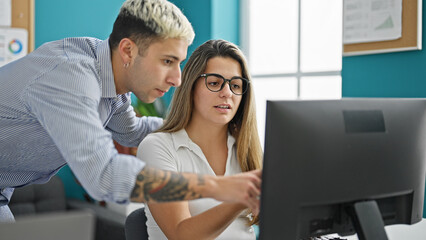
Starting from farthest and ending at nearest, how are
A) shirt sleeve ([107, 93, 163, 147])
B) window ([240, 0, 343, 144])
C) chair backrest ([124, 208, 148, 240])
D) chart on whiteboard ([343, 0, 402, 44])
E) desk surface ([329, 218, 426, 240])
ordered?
window ([240, 0, 343, 144]) < chart on whiteboard ([343, 0, 402, 44]) < shirt sleeve ([107, 93, 163, 147]) < desk surface ([329, 218, 426, 240]) < chair backrest ([124, 208, 148, 240])

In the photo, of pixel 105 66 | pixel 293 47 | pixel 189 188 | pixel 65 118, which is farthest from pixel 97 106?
pixel 293 47

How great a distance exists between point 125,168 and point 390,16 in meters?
1.65

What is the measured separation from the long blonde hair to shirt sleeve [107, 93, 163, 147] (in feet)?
0.57

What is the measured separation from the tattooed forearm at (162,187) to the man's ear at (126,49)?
1.53 ft

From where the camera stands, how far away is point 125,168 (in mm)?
1058

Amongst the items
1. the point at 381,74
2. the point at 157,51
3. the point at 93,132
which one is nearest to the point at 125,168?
the point at 93,132

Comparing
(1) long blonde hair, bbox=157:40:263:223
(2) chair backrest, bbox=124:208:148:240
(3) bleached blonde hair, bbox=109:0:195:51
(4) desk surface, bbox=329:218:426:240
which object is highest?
(3) bleached blonde hair, bbox=109:0:195:51

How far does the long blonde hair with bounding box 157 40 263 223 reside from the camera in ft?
5.66

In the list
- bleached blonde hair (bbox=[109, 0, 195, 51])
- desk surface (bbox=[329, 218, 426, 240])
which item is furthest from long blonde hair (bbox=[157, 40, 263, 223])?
desk surface (bbox=[329, 218, 426, 240])

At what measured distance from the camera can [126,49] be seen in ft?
4.69

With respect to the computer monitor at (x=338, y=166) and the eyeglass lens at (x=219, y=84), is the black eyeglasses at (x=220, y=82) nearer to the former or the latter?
the eyeglass lens at (x=219, y=84)

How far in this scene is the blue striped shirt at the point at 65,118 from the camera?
3.48ft

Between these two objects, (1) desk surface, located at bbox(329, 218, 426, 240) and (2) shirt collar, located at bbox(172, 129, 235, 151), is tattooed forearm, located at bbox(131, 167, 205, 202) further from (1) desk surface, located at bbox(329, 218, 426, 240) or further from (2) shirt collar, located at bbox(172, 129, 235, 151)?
(1) desk surface, located at bbox(329, 218, 426, 240)

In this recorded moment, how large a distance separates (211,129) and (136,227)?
0.44 meters
